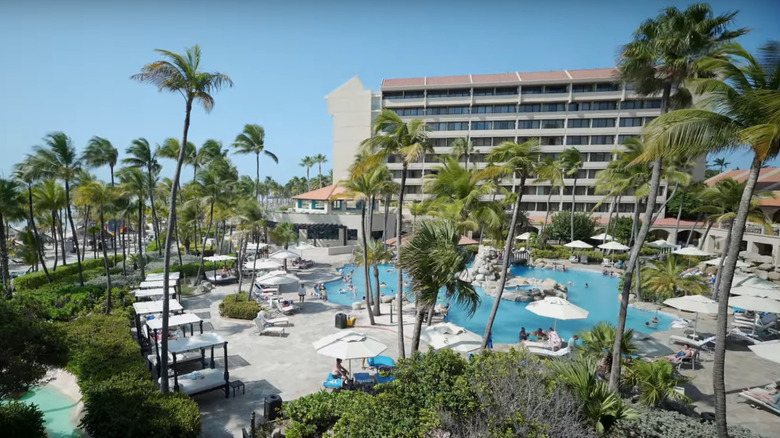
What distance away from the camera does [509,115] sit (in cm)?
5916

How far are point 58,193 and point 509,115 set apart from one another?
54103 mm

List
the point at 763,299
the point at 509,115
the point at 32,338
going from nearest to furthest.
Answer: the point at 32,338
the point at 763,299
the point at 509,115

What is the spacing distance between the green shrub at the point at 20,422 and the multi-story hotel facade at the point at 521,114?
48.3 meters

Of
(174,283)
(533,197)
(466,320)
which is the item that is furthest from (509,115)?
(174,283)

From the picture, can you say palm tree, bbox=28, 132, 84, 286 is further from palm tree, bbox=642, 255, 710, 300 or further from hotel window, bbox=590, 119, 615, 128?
hotel window, bbox=590, 119, 615, 128

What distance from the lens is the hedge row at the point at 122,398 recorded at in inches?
328

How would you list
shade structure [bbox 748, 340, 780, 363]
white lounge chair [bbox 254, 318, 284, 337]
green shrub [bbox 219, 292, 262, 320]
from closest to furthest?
shade structure [bbox 748, 340, 780, 363] → white lounge chair [bbox 254, 318, 284, 337] → green shrub [bbox 219, 292, 262, 320]

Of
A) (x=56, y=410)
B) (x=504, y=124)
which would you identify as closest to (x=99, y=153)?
(x=56, y=410)

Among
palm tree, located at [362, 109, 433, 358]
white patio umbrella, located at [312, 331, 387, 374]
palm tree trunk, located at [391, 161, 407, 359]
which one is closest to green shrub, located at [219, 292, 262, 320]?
white patio umbrella, located at [312, 331, 387, 374]

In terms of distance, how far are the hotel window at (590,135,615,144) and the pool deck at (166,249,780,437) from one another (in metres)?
40.9

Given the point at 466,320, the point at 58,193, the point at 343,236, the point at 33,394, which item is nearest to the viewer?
the point at 33,394

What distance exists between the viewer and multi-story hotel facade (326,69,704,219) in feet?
184

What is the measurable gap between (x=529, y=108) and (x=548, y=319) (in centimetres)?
4327

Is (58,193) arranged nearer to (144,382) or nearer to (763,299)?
(144,382)
